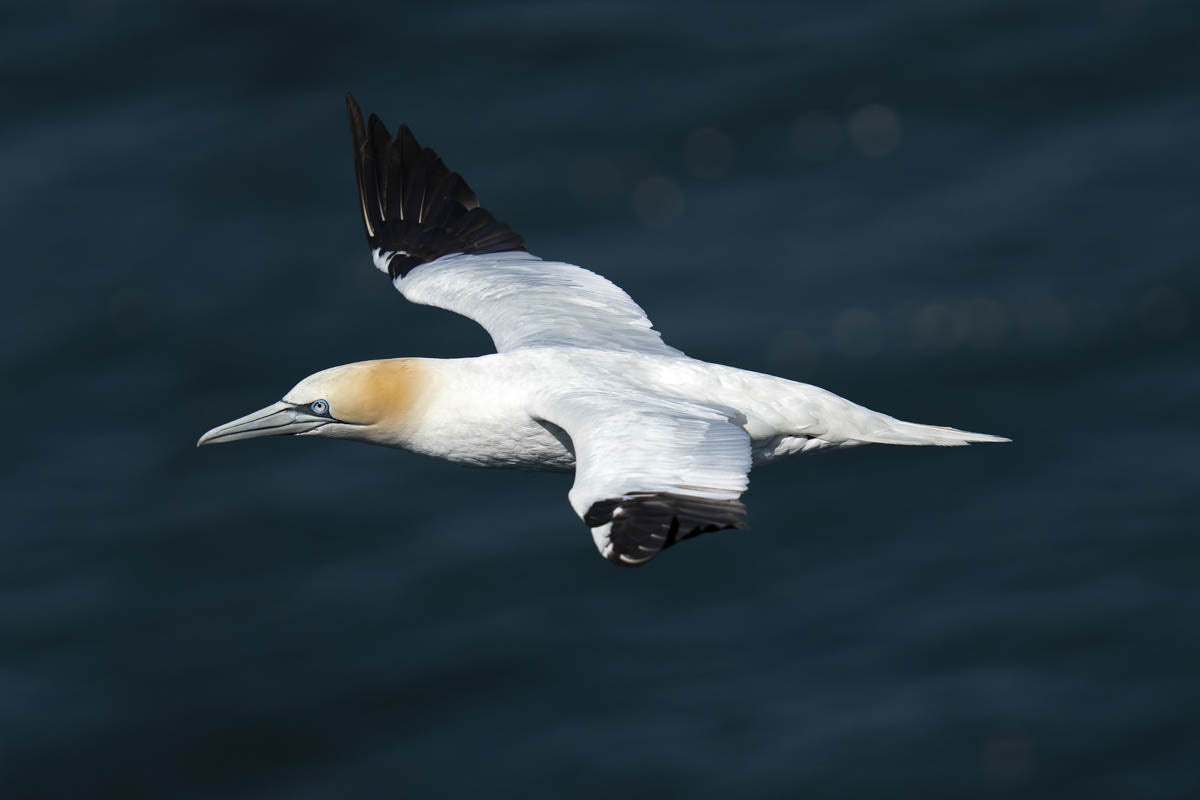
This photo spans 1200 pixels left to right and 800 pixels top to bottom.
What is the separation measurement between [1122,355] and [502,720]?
872cm

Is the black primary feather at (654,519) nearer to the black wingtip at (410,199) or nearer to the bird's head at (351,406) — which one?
the bird's head at (351,406)

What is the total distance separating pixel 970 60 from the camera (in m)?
25.5

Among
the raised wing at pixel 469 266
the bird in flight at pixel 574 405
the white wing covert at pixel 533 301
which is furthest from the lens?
the raised wing at pixel 469 266

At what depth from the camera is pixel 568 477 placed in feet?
68.4

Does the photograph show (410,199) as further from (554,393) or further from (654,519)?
(654,519)

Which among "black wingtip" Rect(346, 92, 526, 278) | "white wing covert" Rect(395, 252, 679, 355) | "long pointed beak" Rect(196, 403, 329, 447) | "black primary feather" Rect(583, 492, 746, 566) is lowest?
"black primary feather" Rect(583, 492, 746, 566)

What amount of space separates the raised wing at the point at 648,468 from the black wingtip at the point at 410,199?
13.1 feet

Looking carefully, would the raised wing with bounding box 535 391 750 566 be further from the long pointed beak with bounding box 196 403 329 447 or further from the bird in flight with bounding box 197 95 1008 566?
the long pointed beak with bounding box 196 403 329 447

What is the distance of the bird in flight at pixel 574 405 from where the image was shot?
10852mm

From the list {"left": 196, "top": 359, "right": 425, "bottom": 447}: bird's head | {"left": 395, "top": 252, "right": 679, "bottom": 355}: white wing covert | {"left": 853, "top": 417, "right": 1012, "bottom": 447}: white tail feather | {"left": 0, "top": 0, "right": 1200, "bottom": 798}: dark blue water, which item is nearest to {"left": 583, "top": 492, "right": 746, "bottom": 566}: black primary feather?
{"left": 196, "top": 359, "right": 425, "bottom": 447}: bird's head

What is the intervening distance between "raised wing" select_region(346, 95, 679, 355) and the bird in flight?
0.06 ft

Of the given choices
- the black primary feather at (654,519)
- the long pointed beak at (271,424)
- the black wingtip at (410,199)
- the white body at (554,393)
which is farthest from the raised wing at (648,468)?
the black wingtip at (410,199)

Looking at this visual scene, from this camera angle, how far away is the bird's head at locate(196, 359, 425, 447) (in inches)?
Result: 502

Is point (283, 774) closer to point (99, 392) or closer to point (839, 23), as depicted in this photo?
point (99, 392)
